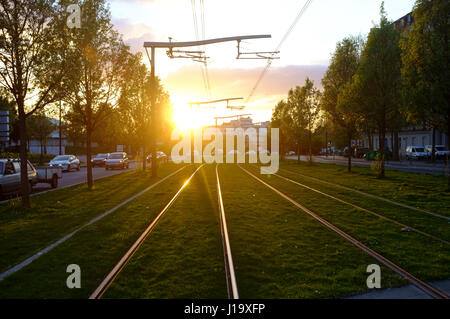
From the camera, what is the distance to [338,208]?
490 inches

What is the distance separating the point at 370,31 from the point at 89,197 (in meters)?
20.9

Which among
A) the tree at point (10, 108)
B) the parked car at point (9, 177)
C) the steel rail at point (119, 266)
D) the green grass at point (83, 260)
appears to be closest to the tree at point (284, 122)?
the tree at point (10, 108)

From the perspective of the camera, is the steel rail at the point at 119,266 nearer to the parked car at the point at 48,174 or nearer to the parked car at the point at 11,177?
the parked car at the point at 11,177

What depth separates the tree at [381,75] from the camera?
25.0 m

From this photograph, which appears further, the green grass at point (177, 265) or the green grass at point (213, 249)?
the green grass at point (213, 249)

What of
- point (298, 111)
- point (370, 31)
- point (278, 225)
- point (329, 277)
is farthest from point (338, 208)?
point (298, 111)

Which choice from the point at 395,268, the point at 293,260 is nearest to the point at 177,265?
the point at 293,260

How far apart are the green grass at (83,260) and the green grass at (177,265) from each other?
0.41m

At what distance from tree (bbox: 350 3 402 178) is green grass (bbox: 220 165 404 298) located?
1703cm

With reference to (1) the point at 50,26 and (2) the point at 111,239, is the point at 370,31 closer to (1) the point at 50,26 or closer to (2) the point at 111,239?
(1) the point at 50,26

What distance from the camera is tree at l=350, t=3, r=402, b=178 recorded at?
25.0 metres

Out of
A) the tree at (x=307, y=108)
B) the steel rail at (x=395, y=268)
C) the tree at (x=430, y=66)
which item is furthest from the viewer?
the tree at (x=307, y=108)

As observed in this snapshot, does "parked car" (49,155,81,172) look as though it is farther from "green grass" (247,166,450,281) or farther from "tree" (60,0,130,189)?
"green grass" (247,166,450,281)

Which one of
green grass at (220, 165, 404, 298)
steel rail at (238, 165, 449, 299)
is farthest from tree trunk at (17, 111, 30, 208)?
steel rail at (238, 165, 449, 299)
